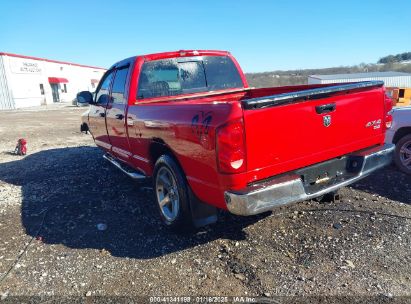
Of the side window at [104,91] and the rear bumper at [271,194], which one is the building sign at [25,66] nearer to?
the side window at [104,91]

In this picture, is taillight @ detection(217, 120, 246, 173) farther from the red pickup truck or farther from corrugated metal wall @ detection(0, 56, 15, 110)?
corrugated metal wall @ detection(0, 56, 15, 110)

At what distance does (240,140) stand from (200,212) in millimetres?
1136

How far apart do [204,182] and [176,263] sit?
35.5 inches

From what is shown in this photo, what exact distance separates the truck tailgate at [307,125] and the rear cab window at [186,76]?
224 centimetres

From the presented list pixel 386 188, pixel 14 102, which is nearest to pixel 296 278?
pixel 386 188

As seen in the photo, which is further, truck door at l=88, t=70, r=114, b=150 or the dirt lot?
truck door at l=88, t=70, r=114, b=150

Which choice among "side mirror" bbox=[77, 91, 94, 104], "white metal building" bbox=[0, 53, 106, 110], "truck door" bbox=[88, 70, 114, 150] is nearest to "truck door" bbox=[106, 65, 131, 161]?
"truck door" bbox=[88, 70, 114, 150]

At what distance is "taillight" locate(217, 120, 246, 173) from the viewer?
107 inches

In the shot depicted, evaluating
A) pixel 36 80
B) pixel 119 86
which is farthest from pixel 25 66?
pixel 119 86

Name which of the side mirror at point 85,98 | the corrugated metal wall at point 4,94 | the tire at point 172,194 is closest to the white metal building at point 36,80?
the corrugated metal wall at point 4,94

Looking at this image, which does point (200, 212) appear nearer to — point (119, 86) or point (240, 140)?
point (240, 140)

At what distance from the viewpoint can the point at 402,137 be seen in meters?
5.57

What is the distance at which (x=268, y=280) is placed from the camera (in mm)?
2967

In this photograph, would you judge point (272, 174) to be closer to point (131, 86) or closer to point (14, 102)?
point (131, 86)
